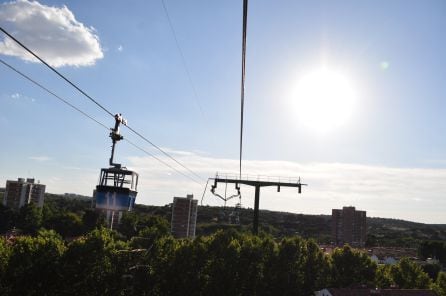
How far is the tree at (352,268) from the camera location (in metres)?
64.0

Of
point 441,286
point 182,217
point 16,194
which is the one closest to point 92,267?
point 441,286

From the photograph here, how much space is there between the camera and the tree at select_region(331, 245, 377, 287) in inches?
2520

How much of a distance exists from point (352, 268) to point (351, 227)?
140670mm

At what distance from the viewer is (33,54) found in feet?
28.6

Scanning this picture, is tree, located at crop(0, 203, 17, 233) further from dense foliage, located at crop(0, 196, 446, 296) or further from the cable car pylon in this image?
the cable car pylon

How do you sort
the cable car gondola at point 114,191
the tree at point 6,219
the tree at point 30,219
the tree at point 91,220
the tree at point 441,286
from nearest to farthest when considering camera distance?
1. the cable car gondola at point 114,191
2. the tree at point 441,286
3. the tree at point 91,220
4. the tree at point 30,219
5. the tree at point 6,219

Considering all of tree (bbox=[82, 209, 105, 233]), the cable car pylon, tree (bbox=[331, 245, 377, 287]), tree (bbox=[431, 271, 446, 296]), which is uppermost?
the cable car pylon

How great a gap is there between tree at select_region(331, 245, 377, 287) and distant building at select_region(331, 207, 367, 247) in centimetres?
13644

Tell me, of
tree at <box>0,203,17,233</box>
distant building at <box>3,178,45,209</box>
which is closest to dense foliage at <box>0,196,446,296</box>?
tree at <box>0,203,17,233</box>

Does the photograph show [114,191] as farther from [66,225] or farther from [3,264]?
[66,225]

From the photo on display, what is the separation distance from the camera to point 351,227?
197 m

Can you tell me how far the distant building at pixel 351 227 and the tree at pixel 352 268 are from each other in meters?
136

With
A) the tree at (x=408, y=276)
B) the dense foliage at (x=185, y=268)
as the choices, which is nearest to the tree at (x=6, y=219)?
the dense foliage at (x=185, y=268)

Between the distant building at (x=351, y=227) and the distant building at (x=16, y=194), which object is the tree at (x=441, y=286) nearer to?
the distant building at (x=351, y=227)
